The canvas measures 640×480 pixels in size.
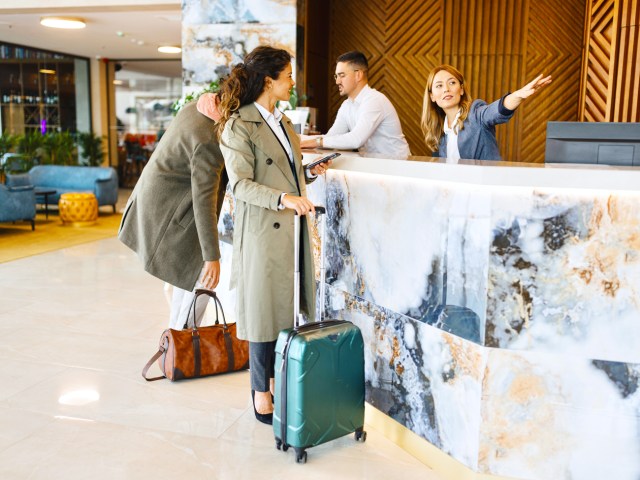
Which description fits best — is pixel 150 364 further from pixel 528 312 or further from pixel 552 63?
pixel 552 63

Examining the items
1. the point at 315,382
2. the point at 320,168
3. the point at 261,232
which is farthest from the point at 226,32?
the point at 315,382

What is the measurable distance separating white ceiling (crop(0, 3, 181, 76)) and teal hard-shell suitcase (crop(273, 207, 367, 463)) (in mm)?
7171

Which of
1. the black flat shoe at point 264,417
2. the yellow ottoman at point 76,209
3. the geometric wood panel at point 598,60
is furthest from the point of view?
the yellow ottoman at point 76,209

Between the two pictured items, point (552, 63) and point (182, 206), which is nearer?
point (182, 206)

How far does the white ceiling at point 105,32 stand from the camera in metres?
9.73

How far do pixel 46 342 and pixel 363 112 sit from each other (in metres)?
2.89

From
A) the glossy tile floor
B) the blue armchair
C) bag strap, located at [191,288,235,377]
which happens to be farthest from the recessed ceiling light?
bag strap, located at [191,288,235,377]

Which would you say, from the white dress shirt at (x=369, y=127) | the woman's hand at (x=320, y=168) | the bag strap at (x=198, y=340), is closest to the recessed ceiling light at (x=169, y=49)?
the white dress shirt at (x=369, y=127)

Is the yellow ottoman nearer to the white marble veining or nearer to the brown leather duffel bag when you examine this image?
the white marble veining

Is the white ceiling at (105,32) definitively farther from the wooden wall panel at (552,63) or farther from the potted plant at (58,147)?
the wooden wall panel at (552,63)

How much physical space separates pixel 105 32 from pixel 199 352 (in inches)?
381

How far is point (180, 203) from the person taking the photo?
144 inches

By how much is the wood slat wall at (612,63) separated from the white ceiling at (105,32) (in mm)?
5353

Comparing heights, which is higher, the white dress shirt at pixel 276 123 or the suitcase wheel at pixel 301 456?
the white dress shirt at pixel 276 123
